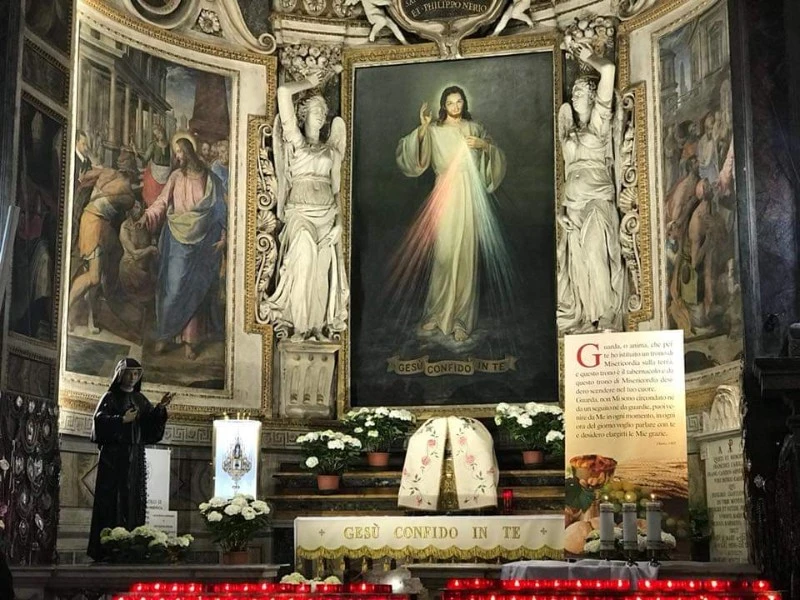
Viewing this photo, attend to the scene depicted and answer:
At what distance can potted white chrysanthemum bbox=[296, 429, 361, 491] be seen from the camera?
15.9m

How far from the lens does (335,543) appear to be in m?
14.7

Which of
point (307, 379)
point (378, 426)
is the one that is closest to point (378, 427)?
point (378, 426)

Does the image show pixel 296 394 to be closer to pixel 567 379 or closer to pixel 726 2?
pixel 567 379

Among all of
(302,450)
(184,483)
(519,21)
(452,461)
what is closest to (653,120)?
(519,21)

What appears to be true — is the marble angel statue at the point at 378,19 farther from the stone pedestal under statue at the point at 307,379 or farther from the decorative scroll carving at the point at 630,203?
the stone pedestal under statue at the point at 307,379

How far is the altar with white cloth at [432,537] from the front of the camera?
46.5 ft

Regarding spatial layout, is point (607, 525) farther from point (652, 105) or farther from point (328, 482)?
point (652, 105)

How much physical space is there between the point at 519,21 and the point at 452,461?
21.4 feet

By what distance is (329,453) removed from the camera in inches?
628

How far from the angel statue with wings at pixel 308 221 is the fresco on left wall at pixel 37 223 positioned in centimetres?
386

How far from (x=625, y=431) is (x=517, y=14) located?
7.84m

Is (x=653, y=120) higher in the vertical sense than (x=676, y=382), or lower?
higher

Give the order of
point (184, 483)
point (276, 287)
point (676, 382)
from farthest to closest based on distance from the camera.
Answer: point (276, 287) < point (184, 483) < point (676, 382)

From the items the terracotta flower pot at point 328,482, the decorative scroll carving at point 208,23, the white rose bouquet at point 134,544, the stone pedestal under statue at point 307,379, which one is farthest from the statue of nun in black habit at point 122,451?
the decorative scroll carving at point 208,23
